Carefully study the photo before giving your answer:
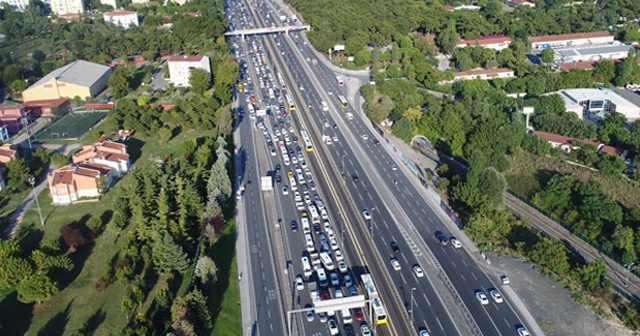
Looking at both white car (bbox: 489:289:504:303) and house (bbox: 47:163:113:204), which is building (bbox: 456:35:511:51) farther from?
house (bbox: 47:163:113:204)

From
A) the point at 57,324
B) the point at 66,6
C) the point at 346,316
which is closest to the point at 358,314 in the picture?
the point at 346,316

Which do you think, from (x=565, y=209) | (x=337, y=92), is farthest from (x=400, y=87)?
(x=565, y=209)

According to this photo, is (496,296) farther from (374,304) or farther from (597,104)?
(597,104)

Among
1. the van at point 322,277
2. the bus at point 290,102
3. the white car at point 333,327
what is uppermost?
the bus at point 290,102

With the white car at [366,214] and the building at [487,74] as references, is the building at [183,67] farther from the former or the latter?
the white car at [366,214]

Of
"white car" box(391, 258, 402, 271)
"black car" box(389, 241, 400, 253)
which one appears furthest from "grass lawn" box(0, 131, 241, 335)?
"black car" box(389, 241, 400, 253)

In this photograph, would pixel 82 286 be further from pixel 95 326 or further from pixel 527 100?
pixel 527 100

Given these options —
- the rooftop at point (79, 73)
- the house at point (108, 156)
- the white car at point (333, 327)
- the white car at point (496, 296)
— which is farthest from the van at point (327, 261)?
the rooftop at point (79, 73)
